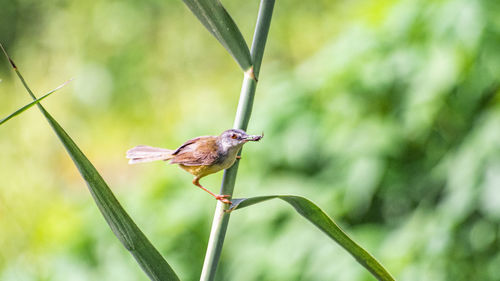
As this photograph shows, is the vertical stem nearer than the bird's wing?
Yes

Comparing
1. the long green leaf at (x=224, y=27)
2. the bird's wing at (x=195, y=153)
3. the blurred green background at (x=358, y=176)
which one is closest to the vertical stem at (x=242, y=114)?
the long green leaf at (x=224, y=27)

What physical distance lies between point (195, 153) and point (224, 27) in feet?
0.68

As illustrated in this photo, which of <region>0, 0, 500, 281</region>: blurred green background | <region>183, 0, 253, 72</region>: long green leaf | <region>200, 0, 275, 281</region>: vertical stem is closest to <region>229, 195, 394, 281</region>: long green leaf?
<region>200, 0, 275, 281</region>: vertical stem

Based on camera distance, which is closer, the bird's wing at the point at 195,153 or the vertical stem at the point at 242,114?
the vertical stem at the point at 242,114

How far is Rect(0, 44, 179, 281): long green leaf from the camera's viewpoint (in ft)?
1.93

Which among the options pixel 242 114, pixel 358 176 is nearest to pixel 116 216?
pixel 242 114

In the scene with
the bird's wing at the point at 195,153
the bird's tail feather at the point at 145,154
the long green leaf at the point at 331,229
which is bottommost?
the long green leaf at the point at 331,229

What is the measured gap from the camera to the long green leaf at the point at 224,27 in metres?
0.66

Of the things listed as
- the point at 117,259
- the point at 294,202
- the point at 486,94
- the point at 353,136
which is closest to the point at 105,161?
the point at 117,259

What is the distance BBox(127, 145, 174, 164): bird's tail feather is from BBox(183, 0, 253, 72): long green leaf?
0.20 m

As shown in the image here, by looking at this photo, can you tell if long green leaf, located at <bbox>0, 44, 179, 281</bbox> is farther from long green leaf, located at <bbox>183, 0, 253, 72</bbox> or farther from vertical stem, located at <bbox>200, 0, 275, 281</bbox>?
long green leaf, located at <bbox>183, 0, 253, 72</bbox>

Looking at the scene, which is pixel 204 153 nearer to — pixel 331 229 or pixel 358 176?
pixel 331 229

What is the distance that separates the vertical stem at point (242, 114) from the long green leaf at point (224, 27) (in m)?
0.01

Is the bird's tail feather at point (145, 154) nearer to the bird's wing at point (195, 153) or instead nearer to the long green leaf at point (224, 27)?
the bird's wing at point (195, 153)
